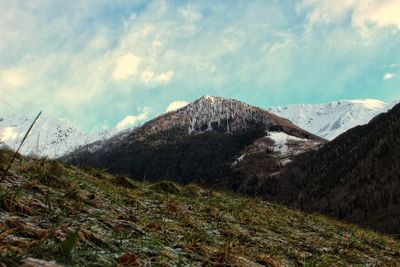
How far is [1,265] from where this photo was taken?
135 inches

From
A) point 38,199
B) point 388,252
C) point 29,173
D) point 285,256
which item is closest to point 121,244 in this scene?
point 38,199

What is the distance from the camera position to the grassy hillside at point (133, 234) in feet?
16.1

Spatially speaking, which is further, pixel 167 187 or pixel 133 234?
pixel 167 187

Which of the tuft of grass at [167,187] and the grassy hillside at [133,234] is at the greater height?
the tuft of grass at [167,187]

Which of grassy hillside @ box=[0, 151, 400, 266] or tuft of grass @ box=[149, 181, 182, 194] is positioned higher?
tuft of grass @ box=[149, 181, 182, 194]

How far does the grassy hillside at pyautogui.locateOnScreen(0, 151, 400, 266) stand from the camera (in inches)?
193

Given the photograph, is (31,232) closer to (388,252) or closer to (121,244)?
(121,244)

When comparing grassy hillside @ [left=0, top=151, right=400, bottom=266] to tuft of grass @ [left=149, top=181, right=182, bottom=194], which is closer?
grassy hillside @ [left=0, top=151, right=400, bottom=266]

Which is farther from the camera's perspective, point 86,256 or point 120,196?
point 120,196

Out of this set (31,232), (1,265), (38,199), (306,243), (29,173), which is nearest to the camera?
(1,265)

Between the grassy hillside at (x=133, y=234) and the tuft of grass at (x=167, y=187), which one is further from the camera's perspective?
the tuft of grass at (x=167, y=187)

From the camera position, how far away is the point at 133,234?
6.88 meters

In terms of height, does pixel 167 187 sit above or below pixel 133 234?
above

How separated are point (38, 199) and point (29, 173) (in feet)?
9.75
